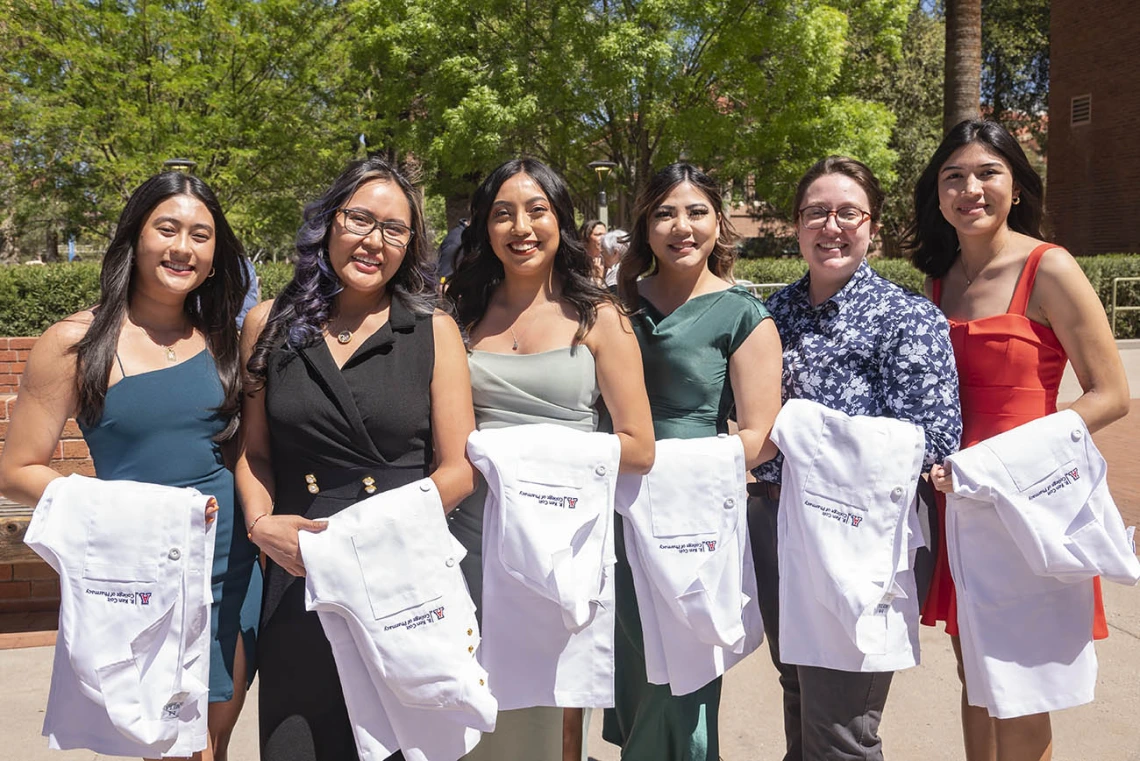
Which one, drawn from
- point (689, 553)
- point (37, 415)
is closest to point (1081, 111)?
point (689, 553)

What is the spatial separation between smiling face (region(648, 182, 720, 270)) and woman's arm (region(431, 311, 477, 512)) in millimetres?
816

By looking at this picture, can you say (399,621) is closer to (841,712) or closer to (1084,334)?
(841,712)

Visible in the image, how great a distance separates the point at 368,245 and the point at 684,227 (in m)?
1.01

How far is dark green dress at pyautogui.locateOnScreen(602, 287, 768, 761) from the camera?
298 centimetres

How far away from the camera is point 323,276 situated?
283 cm

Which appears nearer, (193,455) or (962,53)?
(193,455)

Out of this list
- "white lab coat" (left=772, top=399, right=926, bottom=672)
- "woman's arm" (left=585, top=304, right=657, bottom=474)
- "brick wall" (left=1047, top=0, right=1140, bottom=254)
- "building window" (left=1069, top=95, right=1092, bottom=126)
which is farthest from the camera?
"building window" (left=1069, top=95, right=1092, bottom=126)

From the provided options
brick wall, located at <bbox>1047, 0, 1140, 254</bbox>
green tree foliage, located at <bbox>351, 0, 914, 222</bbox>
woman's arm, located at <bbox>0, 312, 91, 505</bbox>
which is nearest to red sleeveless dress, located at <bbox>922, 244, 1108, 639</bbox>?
woman's arm, located at <bbox>0, 312, 91, 505</bbox>

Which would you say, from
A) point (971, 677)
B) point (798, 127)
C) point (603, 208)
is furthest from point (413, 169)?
point (798, 127)

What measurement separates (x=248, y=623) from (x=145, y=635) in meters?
0.37

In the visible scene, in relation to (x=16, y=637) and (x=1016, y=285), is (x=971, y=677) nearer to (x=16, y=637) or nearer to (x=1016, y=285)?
(x=1016, y=285)

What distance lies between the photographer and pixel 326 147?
17109 millimetres

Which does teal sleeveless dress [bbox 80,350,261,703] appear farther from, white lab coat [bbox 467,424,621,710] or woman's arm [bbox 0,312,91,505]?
white lab coat [bbox 467,424,621,710]

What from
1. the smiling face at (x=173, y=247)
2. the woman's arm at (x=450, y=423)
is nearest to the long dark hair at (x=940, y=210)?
the woman's arm at (x=450, y=423)
